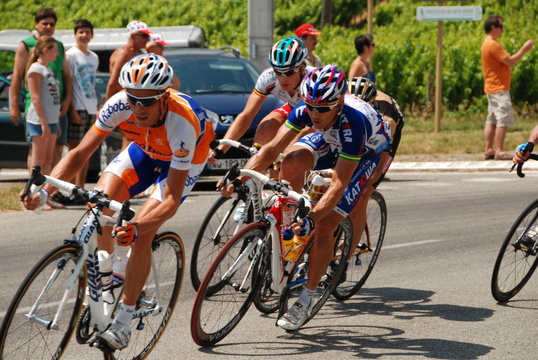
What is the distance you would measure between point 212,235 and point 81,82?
5.22m

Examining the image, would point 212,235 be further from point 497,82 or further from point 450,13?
point 450,13

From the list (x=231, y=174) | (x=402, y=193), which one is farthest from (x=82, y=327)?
(x=402, y=193)

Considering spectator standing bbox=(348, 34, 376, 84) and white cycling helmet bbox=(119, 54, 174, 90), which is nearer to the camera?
white cycling helmet bbox=(119, 54, 174, 90)

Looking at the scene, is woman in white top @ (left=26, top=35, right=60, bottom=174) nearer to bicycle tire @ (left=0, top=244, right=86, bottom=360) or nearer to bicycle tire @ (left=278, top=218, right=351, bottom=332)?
bicycle tire @ (left=278, top=218, right=351, bottom=332)

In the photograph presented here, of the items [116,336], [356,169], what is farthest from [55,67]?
[116,336]

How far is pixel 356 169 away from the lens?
264 inches

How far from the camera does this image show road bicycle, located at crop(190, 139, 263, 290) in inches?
279

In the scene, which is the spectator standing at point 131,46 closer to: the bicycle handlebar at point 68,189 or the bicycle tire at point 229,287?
the bicycle tire at point 229,287

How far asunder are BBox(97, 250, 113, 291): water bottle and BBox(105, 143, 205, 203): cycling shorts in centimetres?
68

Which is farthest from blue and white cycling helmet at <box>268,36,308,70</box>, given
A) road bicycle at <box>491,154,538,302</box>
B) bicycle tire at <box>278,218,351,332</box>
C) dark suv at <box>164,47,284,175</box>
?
dark suv at <box>164,47,284,175</box>

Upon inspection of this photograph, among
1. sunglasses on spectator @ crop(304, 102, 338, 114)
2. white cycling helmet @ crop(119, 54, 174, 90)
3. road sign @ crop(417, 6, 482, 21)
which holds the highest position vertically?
white cycling helmet @ crop(119, 54, 174, 90)

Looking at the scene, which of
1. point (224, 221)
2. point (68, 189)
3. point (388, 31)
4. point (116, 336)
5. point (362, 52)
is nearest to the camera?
point (68, 189)

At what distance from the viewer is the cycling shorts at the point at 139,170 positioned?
19.5 ft

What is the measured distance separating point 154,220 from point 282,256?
1316 mm
